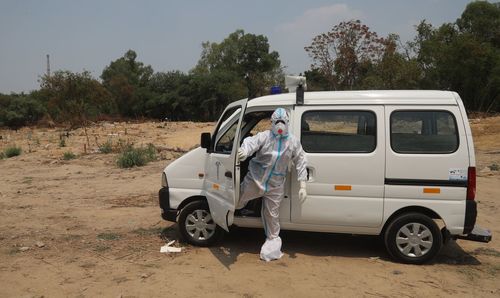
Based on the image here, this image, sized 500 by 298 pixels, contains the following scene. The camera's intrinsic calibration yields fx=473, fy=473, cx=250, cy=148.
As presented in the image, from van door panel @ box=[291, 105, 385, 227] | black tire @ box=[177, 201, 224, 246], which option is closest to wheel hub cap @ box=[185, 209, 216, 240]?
black tire @ box=[177, 201, 224, 246]

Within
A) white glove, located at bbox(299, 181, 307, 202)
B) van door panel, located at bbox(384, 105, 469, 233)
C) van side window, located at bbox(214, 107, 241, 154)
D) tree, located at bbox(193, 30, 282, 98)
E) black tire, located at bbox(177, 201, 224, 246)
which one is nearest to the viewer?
van door panel, located at bbox(384, 105, 469, 233)

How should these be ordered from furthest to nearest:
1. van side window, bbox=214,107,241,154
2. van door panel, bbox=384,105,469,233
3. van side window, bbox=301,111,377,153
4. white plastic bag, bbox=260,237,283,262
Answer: van side window, bbox=214,107,241,154 < white plastic bag, bbox=260,237,283,262 < van side window, bbox=301,111,377,153 < van door panel, bbox=384,105,469,233

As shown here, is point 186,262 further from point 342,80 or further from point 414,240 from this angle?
point 342,80

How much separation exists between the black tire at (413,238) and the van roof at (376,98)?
136 cm

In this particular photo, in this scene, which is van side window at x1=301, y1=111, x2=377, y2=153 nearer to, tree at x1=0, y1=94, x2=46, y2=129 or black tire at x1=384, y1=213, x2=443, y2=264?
black tire at x1=384, y1=213, x2=443, y2=264

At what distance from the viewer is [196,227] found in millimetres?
6402

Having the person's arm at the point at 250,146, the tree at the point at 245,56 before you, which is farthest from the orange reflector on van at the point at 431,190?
the tree at the point at 245,56

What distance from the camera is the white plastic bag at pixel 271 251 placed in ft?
19.1

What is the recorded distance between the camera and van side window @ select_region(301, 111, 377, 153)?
18.7ft

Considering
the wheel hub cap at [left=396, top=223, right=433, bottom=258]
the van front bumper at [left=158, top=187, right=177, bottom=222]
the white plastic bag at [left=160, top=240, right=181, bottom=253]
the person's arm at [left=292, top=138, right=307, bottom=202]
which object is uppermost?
the person's arm at [left=292, top=138, right=307, bottom=202]

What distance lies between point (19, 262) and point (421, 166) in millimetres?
5081

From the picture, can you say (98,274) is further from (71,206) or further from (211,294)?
(71,206)

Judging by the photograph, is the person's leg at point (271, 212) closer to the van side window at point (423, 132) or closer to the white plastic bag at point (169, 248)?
the white plastic bag at point (169, 248)

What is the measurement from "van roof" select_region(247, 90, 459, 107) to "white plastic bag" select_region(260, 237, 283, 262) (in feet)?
5.68
